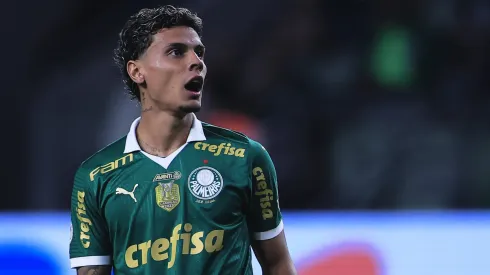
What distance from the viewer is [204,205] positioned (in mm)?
3057

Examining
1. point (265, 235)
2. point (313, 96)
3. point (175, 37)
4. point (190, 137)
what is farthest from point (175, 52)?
point (313, 96)

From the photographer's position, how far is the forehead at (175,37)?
3119 mm

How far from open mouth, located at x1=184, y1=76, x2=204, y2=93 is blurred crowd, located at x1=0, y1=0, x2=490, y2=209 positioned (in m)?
3.09

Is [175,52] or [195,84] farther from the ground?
[175,52]

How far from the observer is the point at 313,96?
635 centimetres

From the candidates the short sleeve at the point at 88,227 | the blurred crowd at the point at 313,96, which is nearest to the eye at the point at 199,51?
the short sleeve at the point at 88,227

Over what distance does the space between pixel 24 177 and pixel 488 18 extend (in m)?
2.99

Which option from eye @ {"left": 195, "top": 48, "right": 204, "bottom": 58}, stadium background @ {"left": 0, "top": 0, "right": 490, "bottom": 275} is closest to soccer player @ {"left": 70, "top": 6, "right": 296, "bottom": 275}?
eye @ {"left": 195, "top": 48, "right": 204, "bottom": 58}

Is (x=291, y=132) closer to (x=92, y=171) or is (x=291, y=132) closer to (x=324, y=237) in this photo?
(x=324, y=237)

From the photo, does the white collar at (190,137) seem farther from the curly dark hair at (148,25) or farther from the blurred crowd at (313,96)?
the blurred crowd at (313,96)

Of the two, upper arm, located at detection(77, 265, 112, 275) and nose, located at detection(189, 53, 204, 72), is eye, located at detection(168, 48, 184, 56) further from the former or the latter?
upper arm, located at detection(77, 265, 112, 275)

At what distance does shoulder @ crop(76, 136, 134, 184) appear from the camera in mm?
3123

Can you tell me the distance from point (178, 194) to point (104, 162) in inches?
10.5

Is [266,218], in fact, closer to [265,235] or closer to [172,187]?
[265,235]
